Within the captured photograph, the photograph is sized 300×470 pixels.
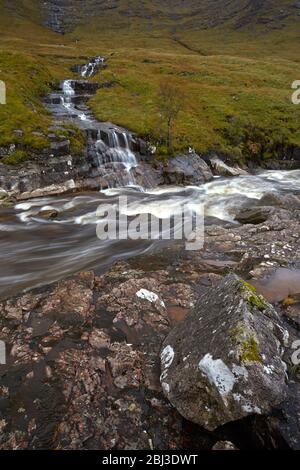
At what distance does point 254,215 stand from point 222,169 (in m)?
15.4

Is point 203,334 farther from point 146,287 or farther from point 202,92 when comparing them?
point 202,92

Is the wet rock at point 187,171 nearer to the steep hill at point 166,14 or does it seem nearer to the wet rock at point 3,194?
the wet rock at point 3,194

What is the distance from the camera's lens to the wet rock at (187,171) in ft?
97.2

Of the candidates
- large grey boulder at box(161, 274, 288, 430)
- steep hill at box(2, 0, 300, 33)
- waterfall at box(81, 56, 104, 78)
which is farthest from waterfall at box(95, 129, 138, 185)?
steep hill at box(2, 0, 300, 33)

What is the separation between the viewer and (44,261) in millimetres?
13719

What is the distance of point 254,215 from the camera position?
60.5ft

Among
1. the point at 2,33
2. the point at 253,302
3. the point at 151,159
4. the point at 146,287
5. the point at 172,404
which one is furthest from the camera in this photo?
the point at 2,33

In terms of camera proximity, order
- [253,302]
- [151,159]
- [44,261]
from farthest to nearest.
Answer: [151,159] < [44,261] < [253,302]

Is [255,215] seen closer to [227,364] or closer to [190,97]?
[227,364]

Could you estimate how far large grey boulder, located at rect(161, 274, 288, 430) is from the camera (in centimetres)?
558

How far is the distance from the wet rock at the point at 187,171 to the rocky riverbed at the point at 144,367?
1982 cm

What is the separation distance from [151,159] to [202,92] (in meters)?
25.8

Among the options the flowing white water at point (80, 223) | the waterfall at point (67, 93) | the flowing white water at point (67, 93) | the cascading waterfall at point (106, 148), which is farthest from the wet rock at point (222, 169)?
the waterfall at point (67, 93)

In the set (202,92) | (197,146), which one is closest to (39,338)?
(197,146)
